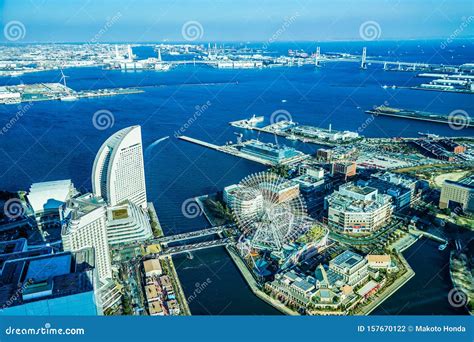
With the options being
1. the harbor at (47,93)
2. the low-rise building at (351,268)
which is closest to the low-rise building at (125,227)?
the low-rise building at (351,268)

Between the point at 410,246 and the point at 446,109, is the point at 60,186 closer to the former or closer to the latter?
the point at 410,246

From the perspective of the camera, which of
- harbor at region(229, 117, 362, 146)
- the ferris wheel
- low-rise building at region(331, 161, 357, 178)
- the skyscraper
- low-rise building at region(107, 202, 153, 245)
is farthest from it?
harbor at region(229, 117, 362, 146)

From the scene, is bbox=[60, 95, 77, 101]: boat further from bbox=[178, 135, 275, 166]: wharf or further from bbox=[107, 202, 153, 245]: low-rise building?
bbox=[107, 202, 153, 245]: low-rise building

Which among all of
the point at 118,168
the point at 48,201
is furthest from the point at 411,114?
the point at 48,201

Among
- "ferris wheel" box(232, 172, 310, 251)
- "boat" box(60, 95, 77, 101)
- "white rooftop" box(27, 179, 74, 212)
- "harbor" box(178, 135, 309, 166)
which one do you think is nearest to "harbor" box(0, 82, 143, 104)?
"boat" box(60, 95, 77, 101)

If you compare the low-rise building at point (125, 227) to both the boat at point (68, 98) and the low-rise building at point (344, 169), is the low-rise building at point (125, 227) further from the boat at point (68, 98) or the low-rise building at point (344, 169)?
the boat at point (68, 98)
